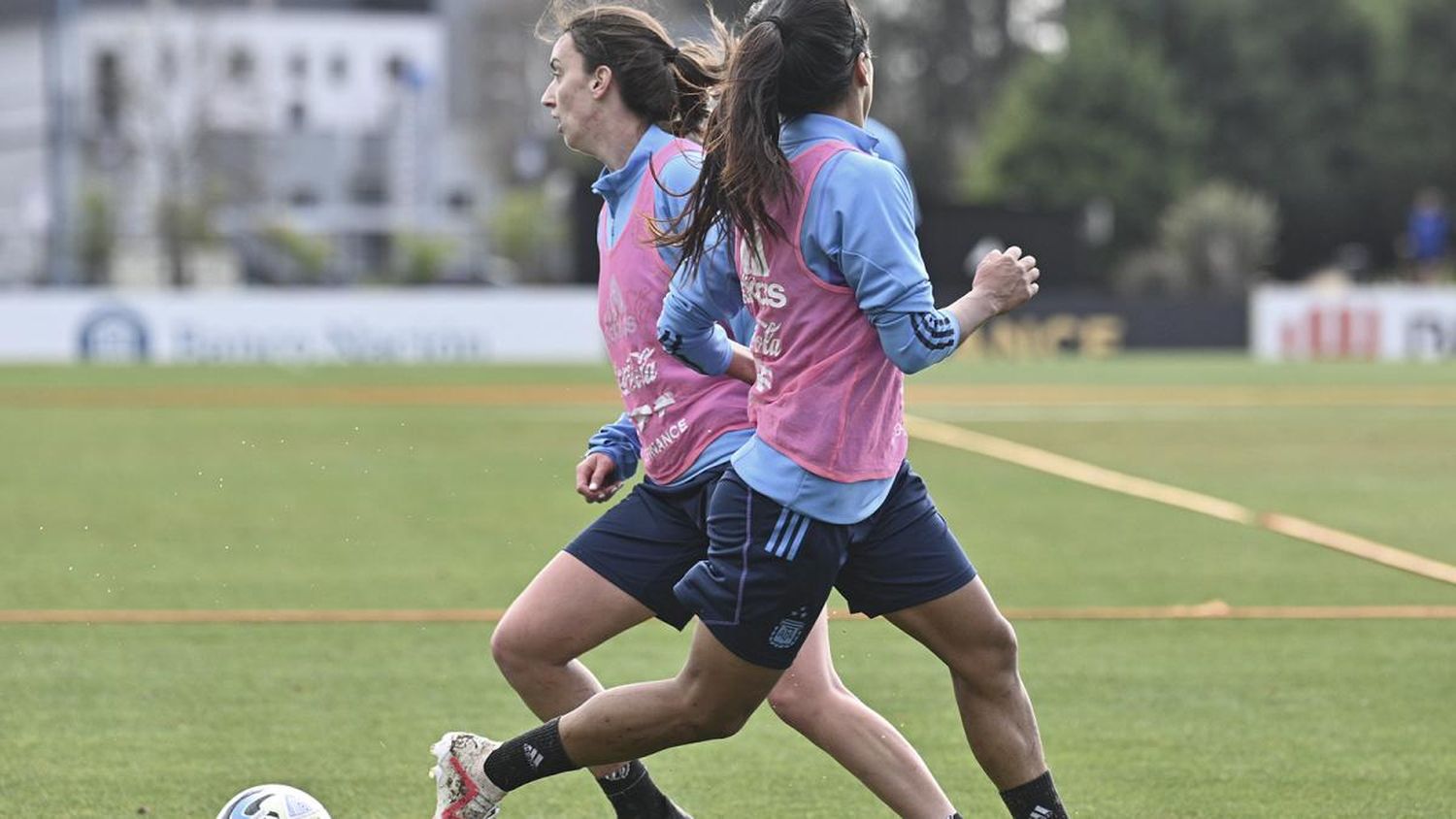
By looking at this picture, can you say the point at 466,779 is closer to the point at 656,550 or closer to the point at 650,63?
the point at 656,550

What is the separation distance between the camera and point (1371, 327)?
33562 mm

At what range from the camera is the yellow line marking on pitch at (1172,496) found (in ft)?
36.6

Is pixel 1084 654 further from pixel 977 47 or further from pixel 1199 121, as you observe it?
pixel 977 47

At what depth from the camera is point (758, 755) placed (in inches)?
264

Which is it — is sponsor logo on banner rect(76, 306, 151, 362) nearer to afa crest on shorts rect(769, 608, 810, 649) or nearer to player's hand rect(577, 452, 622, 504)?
player's hand rect(577, 452, 622, 504)

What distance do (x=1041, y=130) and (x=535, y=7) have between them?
38.3 metres

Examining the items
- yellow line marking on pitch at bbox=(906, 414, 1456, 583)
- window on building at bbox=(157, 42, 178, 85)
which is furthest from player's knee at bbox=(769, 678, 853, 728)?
window on building at bbox=(157, 42, 178, 85)

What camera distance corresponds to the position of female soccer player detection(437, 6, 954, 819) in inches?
204

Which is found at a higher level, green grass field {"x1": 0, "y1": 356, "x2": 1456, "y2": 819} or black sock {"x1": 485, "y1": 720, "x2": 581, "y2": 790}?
black sock {"x1": 485, "y1": 720, "x2": 581, "y2": 790}

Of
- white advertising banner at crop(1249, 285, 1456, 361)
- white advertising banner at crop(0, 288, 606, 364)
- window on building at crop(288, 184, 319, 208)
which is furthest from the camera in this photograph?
window on building at crop(288, 184, 319, 208)

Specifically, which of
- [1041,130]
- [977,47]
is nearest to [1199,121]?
[1041,130]

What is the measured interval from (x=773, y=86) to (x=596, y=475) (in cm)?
123

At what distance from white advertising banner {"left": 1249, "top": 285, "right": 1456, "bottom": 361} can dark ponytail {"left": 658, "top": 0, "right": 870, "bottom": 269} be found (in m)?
29.6

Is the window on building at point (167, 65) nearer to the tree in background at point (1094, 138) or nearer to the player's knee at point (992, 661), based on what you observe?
the tree in background at point (1094, 138)
